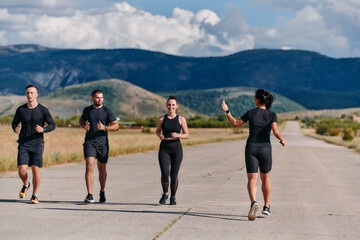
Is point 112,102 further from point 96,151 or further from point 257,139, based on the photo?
point 257,139

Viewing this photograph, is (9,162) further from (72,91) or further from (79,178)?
(72,91)

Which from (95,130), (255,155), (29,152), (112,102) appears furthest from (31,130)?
(112,102)

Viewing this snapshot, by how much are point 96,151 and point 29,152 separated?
1.23m

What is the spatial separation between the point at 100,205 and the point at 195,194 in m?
2.79

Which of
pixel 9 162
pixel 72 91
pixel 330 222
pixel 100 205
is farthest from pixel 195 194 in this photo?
pixel 72 91

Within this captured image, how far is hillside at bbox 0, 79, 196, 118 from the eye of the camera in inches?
6841

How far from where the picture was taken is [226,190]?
14.3 m

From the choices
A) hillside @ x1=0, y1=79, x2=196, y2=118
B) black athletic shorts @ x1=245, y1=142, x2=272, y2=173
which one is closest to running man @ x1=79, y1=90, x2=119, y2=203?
black athletic shorts @ x1=245, y1=142, x2=272, y2=173

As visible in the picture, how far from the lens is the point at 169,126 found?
11.0 meters

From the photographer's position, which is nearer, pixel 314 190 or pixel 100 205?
pixel 100 205

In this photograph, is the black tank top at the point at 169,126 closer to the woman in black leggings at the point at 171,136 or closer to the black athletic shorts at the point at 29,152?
the woman in black leggings at the point at 171,136

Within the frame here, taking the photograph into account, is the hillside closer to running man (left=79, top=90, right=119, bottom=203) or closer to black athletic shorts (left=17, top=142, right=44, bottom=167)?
black athletic shorts (left=17, top=142, right=44, bottom=167)

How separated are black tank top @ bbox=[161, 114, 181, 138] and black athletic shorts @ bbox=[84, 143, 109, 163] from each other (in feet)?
3.69

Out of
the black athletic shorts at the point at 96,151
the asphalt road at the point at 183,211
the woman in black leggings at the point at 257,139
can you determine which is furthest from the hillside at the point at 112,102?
the woman in black leggings at the point at 257,139
